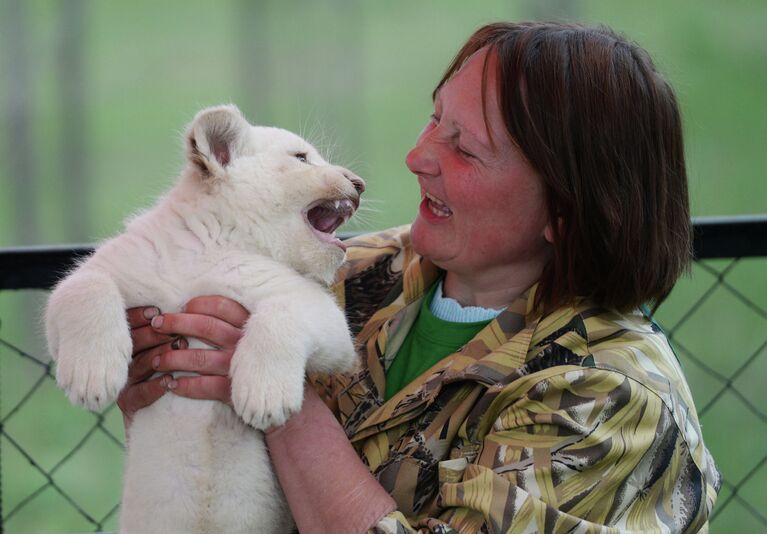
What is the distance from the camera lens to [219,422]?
2.13 meters

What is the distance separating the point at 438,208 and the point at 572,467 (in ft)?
2.43

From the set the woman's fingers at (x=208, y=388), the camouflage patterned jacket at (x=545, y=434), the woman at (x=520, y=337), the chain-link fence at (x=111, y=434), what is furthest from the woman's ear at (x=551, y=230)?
the chain-link fence at (x=111, y=434)

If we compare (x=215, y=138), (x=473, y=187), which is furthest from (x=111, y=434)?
(x=473, y=187)

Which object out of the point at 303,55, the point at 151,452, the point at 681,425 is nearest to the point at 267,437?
the point at 151,452

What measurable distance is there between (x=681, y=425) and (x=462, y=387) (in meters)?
0.46

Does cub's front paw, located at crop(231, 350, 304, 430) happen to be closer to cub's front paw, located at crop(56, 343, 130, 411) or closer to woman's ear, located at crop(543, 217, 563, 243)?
cub's front paw, located at crop(56, 343, 130, 411)

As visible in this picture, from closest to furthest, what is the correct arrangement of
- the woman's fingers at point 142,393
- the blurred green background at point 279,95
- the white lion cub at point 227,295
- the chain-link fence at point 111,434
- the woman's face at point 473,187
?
the white lion cub at point 227,295 < the woman's fingers at point 142,393 < the woman's face at point 473,187 < the chain-link fence at point 111,434 < the blurred green background at point 279,95

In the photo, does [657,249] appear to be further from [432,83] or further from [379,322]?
[432,83]

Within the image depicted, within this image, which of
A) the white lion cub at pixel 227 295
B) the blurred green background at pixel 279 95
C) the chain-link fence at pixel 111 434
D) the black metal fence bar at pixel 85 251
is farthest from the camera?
the blurred green background at pixel 279 95

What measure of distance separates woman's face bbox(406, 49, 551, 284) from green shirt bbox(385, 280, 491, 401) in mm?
141

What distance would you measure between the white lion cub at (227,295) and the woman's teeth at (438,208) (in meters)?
0.19

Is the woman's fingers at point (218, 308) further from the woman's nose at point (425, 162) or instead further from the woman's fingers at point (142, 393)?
the woman's nose at point (425, 162)

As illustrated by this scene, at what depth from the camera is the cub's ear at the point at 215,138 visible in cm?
231

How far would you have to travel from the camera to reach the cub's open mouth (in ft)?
7.98
